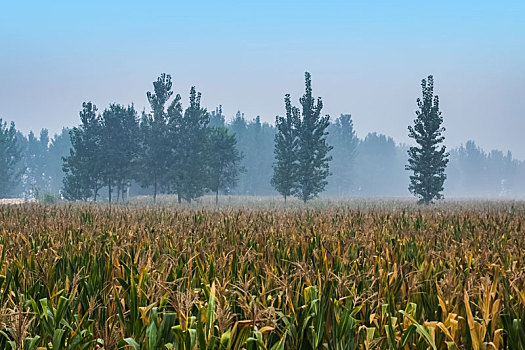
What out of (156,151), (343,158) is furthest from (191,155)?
(343,158)

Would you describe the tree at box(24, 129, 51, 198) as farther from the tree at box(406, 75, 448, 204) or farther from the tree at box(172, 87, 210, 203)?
the tree at box(406, 75, 448, 204)

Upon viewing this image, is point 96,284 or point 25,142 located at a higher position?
point 25,142

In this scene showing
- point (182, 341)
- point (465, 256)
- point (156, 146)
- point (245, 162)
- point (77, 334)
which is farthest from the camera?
point (245, 162)

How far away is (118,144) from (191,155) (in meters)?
7.37

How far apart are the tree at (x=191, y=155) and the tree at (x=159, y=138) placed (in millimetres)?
825

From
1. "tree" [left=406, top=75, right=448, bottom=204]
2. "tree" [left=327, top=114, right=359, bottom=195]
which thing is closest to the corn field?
"tree" [left=406, top=75, right=448, bottom=204]

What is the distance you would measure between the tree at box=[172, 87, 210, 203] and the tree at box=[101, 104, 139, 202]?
456 cm

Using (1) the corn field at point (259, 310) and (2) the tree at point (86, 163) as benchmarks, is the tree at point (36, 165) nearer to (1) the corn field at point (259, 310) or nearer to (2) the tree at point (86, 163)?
(2) the tree at point (86, 163)

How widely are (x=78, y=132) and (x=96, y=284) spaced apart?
40309 millimetres

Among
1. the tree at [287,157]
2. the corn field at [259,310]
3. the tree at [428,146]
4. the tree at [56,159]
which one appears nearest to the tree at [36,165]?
the tree at [56,159]

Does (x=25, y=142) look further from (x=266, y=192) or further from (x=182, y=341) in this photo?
(x=182, y=341)

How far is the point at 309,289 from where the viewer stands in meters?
2.84

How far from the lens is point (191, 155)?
125ft

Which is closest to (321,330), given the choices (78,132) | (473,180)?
(78,132)
